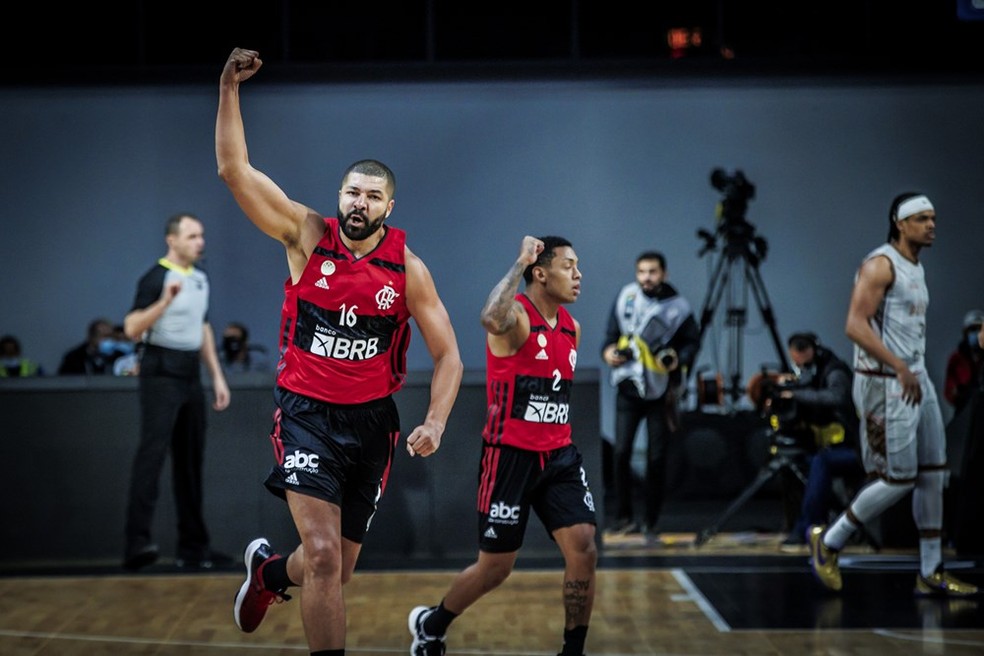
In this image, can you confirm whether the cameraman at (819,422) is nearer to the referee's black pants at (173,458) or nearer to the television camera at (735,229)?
the television camera at (735,229)

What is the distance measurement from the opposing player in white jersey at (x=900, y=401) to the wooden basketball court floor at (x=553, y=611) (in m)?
0.34

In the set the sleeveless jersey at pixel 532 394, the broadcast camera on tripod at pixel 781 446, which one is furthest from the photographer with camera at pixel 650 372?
the sleeveless jersey at pixel 532 394

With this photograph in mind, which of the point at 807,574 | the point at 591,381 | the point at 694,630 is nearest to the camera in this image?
the point at 694,630

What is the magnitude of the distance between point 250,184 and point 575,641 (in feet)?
6.88

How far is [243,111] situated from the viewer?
45.3ft

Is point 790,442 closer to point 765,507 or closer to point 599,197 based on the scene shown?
point 765,507

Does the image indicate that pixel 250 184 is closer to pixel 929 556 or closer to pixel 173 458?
pixel 173 458

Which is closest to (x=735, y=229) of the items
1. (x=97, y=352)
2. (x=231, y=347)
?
(x=231, y=347)

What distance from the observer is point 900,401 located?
6.83 meters

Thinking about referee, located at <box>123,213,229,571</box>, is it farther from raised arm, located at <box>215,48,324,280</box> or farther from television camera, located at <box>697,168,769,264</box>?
television camera, located at <box>697,168,769,264</box>

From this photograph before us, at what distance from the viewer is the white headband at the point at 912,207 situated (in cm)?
688

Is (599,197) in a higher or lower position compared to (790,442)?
higher

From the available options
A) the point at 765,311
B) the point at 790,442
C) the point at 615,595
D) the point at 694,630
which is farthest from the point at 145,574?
the point at 765,311

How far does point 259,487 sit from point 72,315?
6114mm
